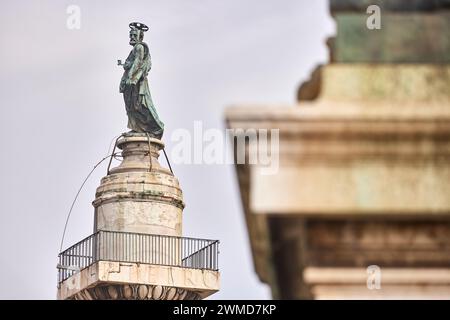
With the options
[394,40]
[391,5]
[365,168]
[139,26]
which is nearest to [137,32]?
[139,26]

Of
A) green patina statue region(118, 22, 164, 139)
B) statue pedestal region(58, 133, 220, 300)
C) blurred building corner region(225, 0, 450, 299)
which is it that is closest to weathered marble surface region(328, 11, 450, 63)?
blurred building corner region(225, 0, 450, 299)

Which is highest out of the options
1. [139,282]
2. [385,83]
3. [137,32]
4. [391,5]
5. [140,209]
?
[137,32]

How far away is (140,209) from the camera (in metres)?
57.5

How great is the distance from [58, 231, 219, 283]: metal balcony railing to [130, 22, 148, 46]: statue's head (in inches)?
218

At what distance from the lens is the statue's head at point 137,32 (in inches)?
2446

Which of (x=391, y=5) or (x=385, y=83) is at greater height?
(x=391, y=5)

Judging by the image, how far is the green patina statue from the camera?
204 feet

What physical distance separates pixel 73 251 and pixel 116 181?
11.6 feet

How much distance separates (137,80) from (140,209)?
18.7ft

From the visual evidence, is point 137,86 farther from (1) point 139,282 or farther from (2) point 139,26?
(1) point 139,282

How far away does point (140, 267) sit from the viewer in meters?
57.7

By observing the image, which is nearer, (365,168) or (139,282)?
(365,168)
